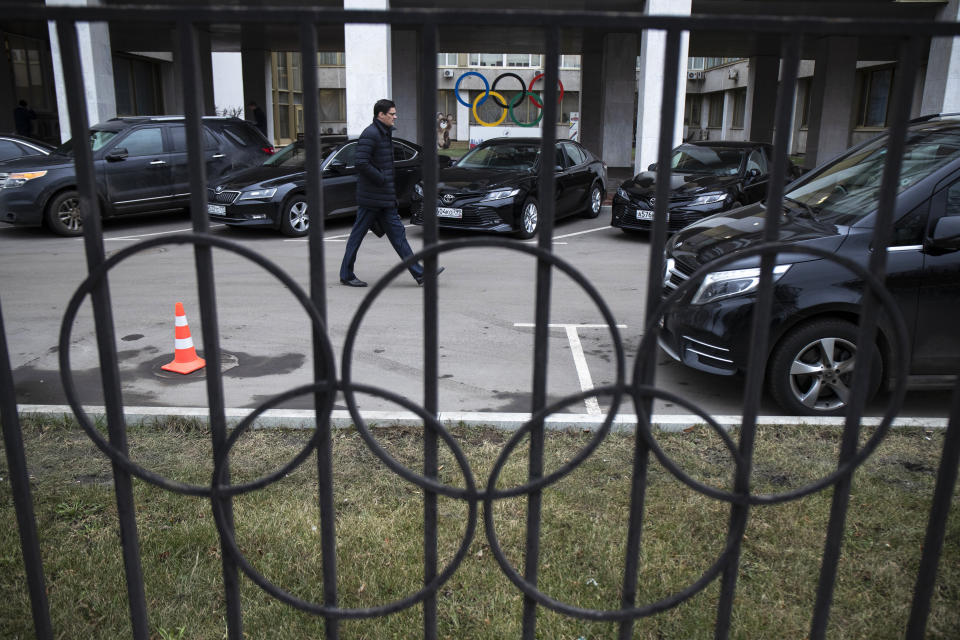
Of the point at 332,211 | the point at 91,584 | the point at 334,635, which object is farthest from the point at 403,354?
the point at 332,211

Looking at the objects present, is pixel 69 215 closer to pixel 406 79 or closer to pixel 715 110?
pixel 406 79

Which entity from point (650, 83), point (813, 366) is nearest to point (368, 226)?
point (813, 366)

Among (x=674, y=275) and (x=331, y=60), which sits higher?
(x=331, y=60)

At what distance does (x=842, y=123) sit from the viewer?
24969 mm

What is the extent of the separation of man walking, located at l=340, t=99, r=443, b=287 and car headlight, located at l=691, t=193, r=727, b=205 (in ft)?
15.1

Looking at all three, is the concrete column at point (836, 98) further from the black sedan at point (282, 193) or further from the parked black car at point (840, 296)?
the parked black car at point (840, 296)

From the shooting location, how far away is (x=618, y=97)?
25.5 metres

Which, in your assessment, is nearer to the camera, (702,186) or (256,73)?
(702,186)

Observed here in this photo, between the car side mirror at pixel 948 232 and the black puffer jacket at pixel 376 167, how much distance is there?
541 cm

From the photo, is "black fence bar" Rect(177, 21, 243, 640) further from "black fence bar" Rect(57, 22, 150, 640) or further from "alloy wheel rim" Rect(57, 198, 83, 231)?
"alloy wheel rim" Rect(57, 198, 83, 231)

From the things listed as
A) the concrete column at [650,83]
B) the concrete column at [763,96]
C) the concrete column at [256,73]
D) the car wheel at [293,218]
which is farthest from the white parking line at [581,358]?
the concrete column at [256,73]

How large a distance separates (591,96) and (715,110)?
1211 inches

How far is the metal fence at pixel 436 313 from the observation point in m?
1.49

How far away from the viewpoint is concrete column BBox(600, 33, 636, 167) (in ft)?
80.4
